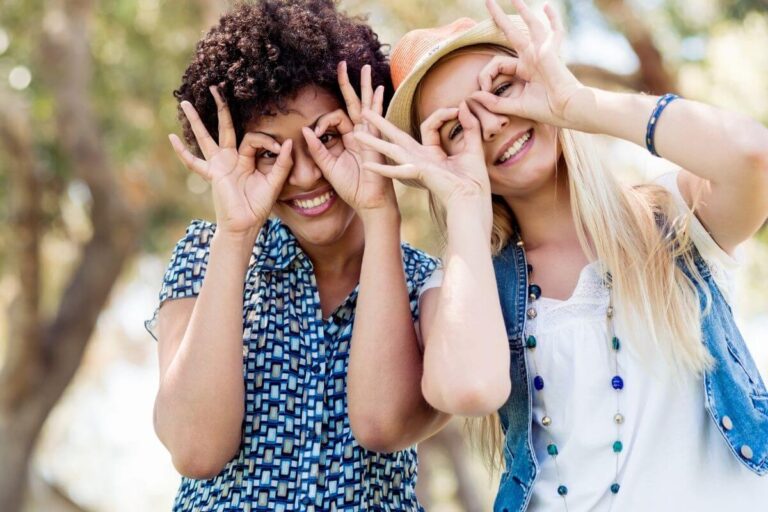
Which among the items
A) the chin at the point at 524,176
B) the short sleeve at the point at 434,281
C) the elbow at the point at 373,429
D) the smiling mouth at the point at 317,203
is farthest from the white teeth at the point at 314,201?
the elbow at the point at 373,429

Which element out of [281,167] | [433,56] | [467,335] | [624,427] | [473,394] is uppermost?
[433,56]

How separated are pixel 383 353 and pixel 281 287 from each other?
17.0 inches

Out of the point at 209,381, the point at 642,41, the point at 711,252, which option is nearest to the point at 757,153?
the point at 711,252

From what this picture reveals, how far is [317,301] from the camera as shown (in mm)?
2949

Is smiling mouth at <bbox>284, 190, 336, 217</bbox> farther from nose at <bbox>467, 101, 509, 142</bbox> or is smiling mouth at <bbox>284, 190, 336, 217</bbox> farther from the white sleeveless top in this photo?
the white sleeveless top

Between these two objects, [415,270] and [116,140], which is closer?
[415,270]

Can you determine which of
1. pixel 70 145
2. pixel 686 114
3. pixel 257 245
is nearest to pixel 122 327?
pixel 70 145

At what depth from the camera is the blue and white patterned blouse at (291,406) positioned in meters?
2.75

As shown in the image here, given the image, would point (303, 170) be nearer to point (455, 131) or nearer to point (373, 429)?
point (455, 131)

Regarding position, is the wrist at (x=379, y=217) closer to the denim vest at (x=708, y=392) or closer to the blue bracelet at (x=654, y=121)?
the denim vest at (x=708, y=392)

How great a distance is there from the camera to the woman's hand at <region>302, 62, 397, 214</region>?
110 inches

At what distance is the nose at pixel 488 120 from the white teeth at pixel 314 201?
0.48 meters

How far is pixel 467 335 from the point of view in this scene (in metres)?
2.50

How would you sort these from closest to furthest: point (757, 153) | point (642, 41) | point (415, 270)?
point (757, 153) < point (415, 270) < point (642, 41)
